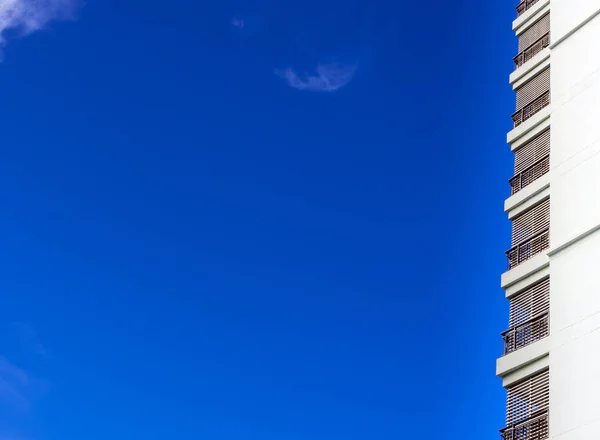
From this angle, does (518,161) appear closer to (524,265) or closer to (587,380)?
(524,265)

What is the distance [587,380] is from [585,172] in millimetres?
7296

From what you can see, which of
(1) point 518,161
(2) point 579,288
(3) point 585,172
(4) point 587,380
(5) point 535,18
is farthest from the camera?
(5) point 535,18

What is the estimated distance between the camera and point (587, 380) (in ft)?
92.8

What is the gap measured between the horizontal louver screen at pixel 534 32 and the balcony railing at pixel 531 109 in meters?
3.18

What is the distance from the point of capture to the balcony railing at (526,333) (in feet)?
103

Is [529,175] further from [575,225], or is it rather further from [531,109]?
[575,225]

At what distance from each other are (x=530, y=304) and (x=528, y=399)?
3.38 m

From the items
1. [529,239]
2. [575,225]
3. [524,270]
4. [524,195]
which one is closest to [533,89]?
[524,195]

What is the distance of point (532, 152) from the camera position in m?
37.1

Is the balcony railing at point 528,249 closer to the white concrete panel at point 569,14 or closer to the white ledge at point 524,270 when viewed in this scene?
the white ledge at point 524,270

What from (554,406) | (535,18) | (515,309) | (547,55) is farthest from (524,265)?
(535,18)

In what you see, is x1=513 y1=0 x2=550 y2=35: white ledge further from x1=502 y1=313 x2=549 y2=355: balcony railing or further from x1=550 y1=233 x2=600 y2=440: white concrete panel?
x1=502 y1=313 x2=549 y2=355: balcony railing

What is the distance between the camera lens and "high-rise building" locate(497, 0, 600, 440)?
29.1 m

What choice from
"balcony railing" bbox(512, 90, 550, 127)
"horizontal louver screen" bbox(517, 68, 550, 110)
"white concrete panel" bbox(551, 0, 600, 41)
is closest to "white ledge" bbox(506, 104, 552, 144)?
"balcony railing" bbox(512, 90, 550, 127)
